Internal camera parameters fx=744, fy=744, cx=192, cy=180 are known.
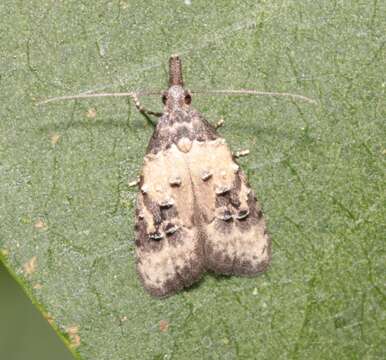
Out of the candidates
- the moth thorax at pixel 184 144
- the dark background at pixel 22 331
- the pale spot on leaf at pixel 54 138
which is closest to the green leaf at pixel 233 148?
the pale spot on leaf at pixel 54 138

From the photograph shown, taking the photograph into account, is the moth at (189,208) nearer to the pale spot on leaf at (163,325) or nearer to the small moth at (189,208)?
the small moth at (189,208)

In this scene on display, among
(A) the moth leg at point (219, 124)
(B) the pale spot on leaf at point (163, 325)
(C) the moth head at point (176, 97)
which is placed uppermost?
(C) the moth head at point (176, 97)

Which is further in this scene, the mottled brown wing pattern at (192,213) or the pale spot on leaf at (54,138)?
the pale spot on leaf at (54,138)

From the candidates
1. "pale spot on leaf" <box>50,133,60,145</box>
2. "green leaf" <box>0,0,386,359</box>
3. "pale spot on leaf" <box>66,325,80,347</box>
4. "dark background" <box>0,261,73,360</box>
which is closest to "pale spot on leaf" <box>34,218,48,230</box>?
"green leaf" <box>0,0,386,359</box>

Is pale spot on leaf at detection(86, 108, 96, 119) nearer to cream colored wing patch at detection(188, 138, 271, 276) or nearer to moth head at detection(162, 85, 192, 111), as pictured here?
moth head at detection(162, 85, 192, 111)

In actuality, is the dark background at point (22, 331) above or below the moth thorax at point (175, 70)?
below

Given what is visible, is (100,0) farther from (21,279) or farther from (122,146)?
(21,279)

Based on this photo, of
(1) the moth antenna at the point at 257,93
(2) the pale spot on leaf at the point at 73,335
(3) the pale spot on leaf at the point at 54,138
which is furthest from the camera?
(3) the pale spot on leaf at the point at 54,138
